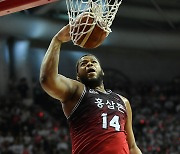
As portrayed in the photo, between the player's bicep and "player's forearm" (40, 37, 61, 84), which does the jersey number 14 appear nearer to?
the player's bicep

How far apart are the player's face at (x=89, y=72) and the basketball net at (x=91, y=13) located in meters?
0.29

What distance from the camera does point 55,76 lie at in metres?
2.43

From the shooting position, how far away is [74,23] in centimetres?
248

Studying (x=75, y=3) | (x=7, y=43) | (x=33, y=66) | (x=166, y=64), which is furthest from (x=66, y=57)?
(x=75, y=3)

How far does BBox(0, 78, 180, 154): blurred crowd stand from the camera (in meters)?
10.0

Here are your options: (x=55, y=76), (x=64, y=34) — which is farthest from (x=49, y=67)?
(x=64, y=34)

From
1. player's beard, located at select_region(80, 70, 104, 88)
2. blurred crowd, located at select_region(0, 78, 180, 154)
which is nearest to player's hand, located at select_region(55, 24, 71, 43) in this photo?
player's beard, located at select_region(80, 70, 104, 88)

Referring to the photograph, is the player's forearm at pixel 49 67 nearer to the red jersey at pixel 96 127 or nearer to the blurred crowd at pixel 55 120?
the red jersey at pixel 96 127

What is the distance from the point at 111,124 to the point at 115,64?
11887mm

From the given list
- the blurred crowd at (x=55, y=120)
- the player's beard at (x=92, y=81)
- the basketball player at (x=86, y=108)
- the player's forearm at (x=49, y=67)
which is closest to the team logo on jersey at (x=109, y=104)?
the basketball player at (x=86, y=108)

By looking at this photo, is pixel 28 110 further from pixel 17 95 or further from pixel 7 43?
pixel 7 43

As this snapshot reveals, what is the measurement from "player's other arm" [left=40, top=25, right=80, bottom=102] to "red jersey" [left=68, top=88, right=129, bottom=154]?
116mm

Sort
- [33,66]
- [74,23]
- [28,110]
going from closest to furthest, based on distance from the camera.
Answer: [74,23] → [28,110] → [33,66]

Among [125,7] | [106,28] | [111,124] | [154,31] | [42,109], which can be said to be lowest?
[42,109]
